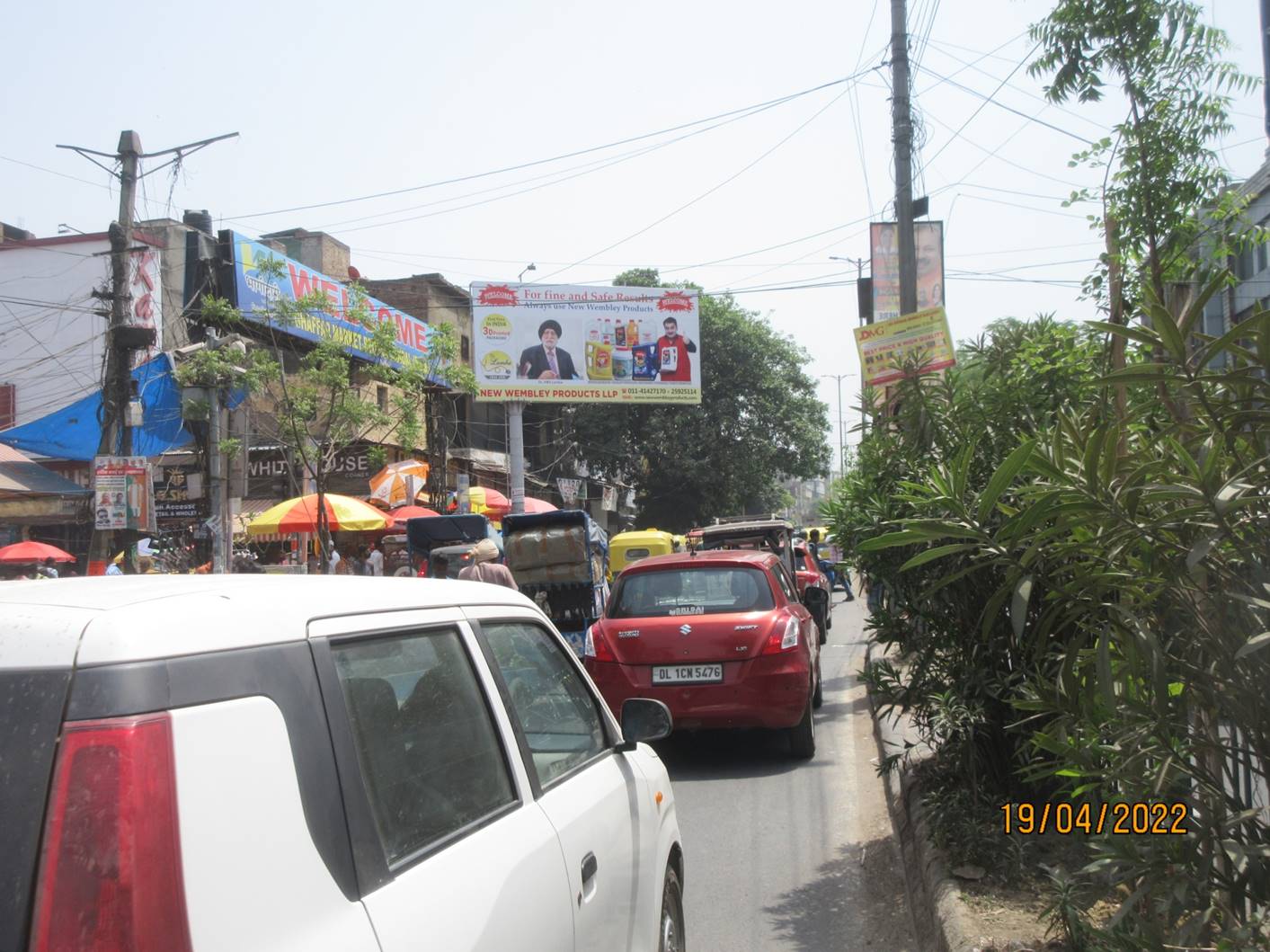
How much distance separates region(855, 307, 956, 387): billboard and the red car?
146 inches

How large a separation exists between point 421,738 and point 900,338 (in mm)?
10164

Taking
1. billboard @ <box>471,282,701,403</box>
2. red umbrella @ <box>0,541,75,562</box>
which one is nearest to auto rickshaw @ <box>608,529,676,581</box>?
billboard @ <box>471,282,701,403</box>

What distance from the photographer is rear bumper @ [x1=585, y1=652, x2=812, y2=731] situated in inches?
307

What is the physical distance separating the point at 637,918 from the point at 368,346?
15001mm

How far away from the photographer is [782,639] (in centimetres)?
795

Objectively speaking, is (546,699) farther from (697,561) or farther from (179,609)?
(697,561)

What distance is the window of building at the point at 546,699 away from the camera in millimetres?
2779

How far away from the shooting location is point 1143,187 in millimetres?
5461

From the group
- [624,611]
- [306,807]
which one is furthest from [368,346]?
[306,807]

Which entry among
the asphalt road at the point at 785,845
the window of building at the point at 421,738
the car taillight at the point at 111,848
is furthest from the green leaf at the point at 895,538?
the asphalt road at the point at 785,845

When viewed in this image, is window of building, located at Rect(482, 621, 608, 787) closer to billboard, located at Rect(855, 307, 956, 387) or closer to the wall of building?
billboard, located at Rect(855, 307, 956, 387)

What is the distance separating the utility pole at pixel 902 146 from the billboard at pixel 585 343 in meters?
15.7

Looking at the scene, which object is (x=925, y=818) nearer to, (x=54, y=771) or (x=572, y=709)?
(x=572, y=709)

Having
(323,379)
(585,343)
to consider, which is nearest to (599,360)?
(585,343)
